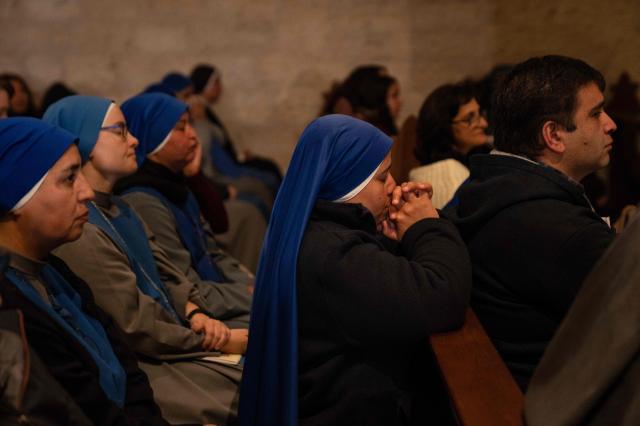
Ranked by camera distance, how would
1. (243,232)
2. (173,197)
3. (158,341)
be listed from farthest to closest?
(243,232), (173,197), (158,341)

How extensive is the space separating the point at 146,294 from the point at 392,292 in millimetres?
1221

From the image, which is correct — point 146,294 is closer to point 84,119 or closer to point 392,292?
point 84,119

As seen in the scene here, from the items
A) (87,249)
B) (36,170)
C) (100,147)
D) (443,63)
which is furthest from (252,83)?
(36,170)

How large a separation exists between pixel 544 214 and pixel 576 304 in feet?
1.88

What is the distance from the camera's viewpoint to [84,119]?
3.22 m

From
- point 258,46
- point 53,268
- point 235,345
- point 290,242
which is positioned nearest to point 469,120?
point 235,345

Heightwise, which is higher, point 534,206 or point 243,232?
point 534,206

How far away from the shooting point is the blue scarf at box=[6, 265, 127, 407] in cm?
224

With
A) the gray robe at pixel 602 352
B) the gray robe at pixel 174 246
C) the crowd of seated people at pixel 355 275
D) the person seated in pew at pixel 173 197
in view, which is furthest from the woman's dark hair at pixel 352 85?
the gray robe at pixel 602 352

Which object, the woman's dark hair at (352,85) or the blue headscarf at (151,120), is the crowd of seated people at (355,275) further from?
the woman's dark hair at (352,85)

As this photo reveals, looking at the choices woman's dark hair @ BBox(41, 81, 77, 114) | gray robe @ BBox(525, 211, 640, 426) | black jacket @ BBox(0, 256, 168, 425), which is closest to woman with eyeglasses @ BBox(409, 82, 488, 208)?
black jacket @ BBox(0, 256, 168, 425)

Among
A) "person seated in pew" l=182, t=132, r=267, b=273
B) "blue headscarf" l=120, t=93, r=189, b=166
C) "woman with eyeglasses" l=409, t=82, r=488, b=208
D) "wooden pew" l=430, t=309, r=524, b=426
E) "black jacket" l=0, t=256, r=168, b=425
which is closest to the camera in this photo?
"wooden pew" l=430, t=309, r=524, b=426

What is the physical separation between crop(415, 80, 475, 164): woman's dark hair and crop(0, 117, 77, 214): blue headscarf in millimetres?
2102

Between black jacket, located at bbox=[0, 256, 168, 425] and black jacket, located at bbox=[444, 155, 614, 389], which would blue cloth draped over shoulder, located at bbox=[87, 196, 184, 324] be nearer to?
black jacket, located at bbox=[0, 256, 168, 425]
